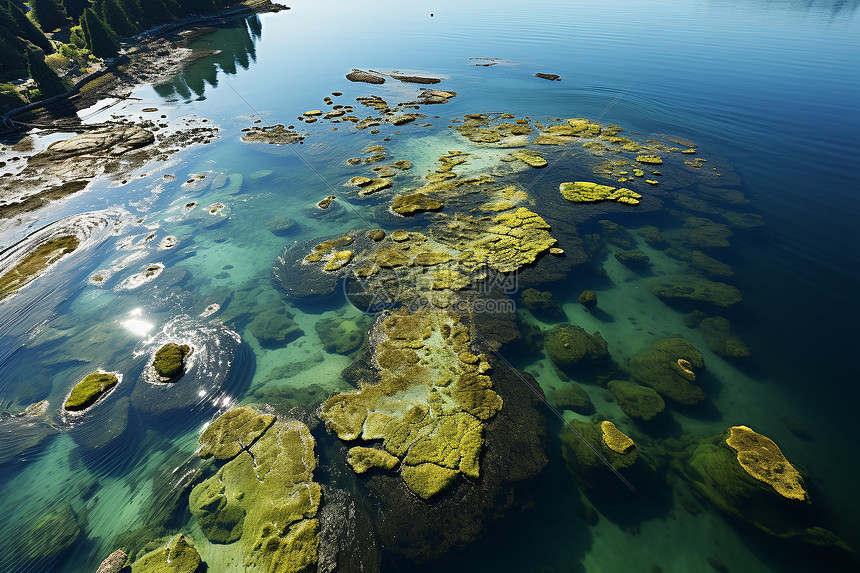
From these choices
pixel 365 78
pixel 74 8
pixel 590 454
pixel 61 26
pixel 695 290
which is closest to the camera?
pixel 590 454

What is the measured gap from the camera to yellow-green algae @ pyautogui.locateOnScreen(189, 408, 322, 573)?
10.1 metres

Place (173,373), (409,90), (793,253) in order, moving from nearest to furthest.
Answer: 1. (173,373)
2. (793,253)
3. (409,90)

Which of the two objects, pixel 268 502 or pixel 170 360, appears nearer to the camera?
pixel 268 502

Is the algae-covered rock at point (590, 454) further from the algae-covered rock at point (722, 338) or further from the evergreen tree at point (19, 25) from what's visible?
the evergreen tree at point (19, 25)

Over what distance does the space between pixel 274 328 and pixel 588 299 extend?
19.0 meters

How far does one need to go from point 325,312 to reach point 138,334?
10257 mm

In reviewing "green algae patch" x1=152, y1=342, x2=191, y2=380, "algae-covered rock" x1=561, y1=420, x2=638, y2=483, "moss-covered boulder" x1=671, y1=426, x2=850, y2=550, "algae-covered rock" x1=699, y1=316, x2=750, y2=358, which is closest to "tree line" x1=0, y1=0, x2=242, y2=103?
"green algae patch" x1=152, y1=342, x2=191, y2=380

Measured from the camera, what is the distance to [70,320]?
61.2 feet

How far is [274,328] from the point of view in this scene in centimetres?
1897

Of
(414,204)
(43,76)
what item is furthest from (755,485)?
(43,76)

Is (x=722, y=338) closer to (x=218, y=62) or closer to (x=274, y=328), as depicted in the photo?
(x=274, y=328)

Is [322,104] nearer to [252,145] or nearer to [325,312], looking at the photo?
[252,145]

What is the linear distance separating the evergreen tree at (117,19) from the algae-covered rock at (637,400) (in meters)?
99.7

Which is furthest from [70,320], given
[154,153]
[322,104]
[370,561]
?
[322,104]
